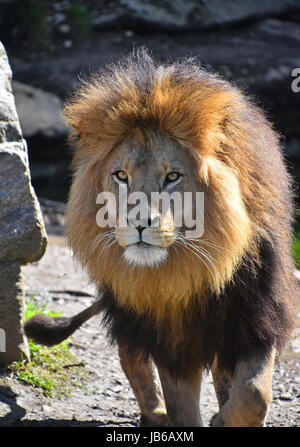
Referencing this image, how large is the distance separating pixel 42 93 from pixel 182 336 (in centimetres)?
832

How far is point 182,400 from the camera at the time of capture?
12.1ft

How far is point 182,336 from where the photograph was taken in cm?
371

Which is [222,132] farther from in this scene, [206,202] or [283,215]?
[283,215]

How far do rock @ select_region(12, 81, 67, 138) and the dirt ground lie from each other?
16.5 ft

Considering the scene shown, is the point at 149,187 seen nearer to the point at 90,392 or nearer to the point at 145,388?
the point at 145,388

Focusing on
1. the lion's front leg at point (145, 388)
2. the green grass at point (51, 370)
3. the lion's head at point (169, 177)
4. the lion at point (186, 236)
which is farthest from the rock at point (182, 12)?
the lion's head at point (169, 177)

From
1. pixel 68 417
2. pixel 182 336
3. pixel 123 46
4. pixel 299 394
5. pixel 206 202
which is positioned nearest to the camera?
pixel 206 202

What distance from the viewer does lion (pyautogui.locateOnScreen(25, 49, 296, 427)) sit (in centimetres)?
337

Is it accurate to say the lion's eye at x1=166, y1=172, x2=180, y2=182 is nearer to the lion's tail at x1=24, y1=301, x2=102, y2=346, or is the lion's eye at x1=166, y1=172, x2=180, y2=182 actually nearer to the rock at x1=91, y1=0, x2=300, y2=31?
the lion's tail at x1=24, y1=301, x2=102, y2=346

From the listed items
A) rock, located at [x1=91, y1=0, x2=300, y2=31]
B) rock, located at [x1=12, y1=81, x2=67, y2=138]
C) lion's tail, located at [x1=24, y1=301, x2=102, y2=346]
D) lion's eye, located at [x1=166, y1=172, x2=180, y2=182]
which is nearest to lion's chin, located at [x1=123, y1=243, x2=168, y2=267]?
lion's eye, located at [x1=166, y1=172, x2=180, y2=182]

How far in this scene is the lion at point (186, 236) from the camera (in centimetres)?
337

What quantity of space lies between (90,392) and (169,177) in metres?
1.83

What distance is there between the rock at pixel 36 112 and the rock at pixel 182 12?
3.67 m
